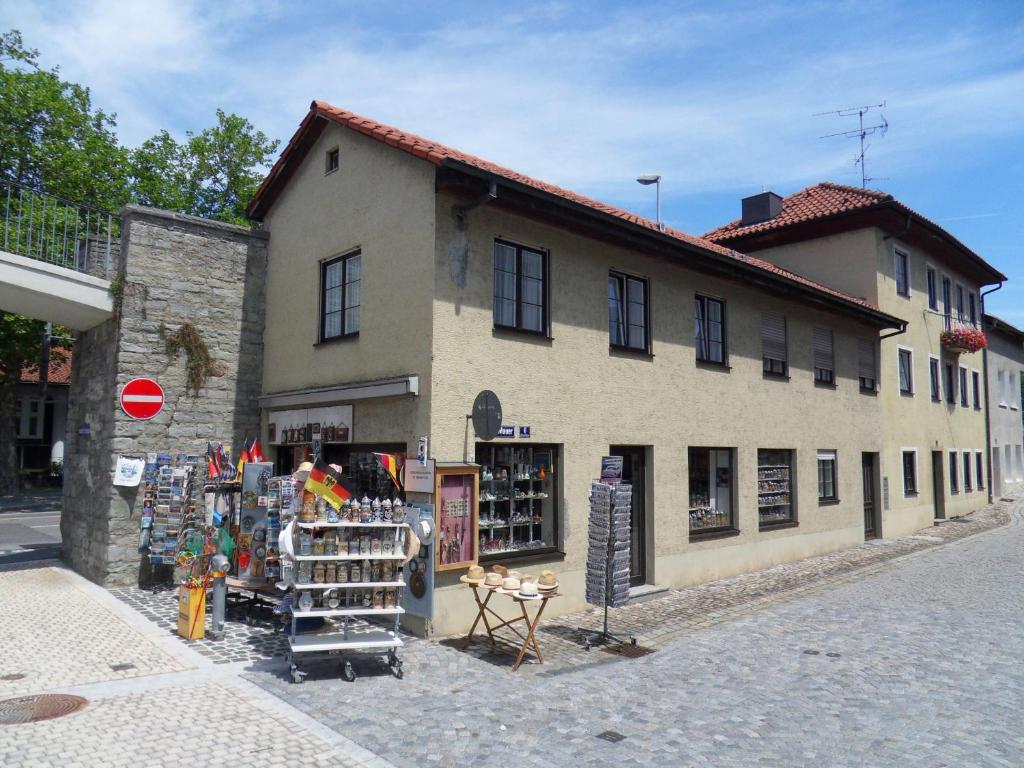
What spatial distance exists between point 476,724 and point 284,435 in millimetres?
6657

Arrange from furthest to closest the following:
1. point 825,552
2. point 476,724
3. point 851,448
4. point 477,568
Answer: point 851,448 < point 825,552 < point 477,568 < point 476,724

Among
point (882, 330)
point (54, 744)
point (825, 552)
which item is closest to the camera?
point (54, 744)

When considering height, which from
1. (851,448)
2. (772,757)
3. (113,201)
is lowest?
(772,757)

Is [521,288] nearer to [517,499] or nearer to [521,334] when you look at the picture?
[521,334]

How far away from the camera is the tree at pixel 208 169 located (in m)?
26.4

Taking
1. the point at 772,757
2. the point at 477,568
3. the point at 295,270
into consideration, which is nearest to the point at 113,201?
the point at 295,270

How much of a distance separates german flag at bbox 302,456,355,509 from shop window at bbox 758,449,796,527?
8894 millimetres

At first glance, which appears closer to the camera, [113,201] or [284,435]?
[284,435]

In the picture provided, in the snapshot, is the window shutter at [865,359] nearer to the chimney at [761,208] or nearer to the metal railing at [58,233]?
the chimney at [761,208]

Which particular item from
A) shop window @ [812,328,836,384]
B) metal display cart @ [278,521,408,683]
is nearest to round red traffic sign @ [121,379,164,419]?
metal display cart @ [278,521,408,683]

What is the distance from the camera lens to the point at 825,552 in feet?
50.0

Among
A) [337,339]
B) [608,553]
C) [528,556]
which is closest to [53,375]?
[337,339]

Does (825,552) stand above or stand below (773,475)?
below

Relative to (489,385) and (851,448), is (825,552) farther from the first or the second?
(489,385)
